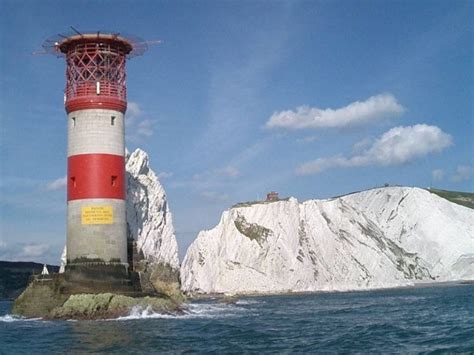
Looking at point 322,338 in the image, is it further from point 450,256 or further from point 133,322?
point 450,256

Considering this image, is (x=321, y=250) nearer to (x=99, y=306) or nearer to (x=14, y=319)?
(x=99, y=306)

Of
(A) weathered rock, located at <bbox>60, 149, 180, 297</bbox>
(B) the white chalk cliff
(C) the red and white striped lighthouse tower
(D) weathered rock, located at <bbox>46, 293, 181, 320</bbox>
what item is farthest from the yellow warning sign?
(B) the white chalk cliff

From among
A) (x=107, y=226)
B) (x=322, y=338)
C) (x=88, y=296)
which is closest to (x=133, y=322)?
(x=88, y=296)

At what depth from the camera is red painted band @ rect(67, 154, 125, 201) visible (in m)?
35.1

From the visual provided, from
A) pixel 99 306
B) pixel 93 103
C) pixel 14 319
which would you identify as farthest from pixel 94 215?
pixel 14 319

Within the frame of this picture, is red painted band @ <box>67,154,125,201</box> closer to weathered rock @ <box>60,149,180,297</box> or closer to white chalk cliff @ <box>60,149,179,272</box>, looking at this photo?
weathered rock @ <box>60,149,180,297</box>

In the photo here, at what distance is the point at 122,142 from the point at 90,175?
255cm

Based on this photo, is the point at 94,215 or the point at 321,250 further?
the point at 321,250

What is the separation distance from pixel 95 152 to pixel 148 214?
27.6 metres

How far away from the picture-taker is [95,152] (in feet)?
116

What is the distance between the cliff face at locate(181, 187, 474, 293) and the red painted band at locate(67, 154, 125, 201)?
48.5 m

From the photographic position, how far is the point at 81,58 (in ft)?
119

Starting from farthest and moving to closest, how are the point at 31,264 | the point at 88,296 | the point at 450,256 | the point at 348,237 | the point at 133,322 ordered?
1. the point at 31,264
2. the point at 450,256
3. the point at 348,237
4. the point at 88,296
5. the point at 133,322

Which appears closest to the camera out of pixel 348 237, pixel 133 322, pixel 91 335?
pixel 91 335
